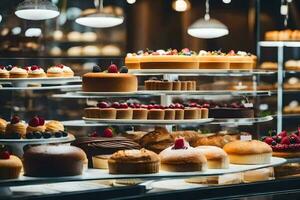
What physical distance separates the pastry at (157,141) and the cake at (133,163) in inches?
50.0

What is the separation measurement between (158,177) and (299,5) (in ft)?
24.3

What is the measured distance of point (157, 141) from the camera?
5254mm

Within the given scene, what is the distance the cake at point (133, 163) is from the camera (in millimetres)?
3852

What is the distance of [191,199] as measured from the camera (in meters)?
3.62

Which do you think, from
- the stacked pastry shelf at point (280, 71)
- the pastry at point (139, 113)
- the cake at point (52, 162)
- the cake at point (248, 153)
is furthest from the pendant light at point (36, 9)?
the stacked pastry shelf at point (280, 71)

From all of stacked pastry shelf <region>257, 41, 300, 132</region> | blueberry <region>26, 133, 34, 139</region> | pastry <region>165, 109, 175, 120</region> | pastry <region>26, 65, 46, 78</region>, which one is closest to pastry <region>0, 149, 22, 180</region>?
blueberry <region>26, 133, 34, 139</region>

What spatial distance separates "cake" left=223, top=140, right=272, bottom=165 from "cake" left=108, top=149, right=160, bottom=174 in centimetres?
81

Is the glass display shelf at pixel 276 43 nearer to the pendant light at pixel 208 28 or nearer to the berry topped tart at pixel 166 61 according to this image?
the pendant light at pixel 208 28

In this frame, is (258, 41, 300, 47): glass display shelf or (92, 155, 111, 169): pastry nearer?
(92, 155, 111, 169): pastry

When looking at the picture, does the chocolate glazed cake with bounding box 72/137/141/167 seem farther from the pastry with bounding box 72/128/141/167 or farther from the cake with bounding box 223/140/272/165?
the cake with bounding box 223/140/272/165

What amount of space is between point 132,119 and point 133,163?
1482mm

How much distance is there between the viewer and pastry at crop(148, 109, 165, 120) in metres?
5.46

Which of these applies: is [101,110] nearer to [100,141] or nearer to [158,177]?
[100,141]

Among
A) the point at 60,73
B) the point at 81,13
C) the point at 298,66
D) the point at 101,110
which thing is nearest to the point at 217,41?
the point at 298,66
